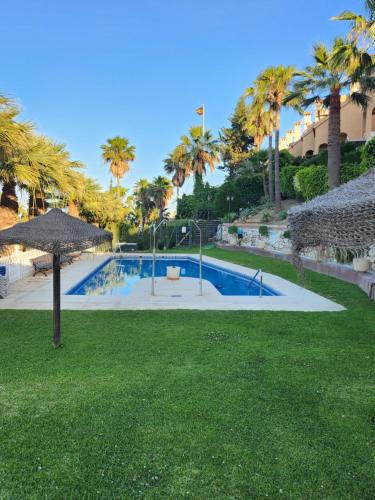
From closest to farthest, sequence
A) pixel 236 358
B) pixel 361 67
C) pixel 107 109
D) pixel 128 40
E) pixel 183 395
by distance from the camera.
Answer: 1. pixel 183 395
2. pixel 236 358
3. pixel 361 67
4. pixel 128 40
5. pixel 107 109

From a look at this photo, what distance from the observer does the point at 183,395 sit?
4.45 m

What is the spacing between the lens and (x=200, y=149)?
3797 cm

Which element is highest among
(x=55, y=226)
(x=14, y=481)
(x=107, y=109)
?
(x=107, y=109)

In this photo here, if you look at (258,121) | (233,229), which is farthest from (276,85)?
(233,229)

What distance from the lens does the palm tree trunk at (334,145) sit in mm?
16625

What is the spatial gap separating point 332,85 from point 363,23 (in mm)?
3854

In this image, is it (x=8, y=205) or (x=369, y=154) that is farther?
(x=369, y=154)

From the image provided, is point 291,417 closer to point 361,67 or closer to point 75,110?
point 361,67

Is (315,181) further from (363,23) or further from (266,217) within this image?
(363,23)

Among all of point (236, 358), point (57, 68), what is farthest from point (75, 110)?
point (236, 358)

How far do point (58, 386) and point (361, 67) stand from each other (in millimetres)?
17179

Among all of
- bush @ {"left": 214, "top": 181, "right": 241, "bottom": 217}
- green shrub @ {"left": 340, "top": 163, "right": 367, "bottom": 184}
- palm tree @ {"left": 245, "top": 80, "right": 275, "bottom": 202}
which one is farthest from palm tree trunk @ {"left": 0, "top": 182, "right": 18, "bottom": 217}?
bush @ {"left": 214, "top": 181, "right": 241, "bottom": 217}

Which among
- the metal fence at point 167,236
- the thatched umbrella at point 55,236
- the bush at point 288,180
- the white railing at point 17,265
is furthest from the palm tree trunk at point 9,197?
the bush at point 288,180

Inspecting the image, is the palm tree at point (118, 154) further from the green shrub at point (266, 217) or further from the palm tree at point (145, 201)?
the green shrub at point (266, 217)
